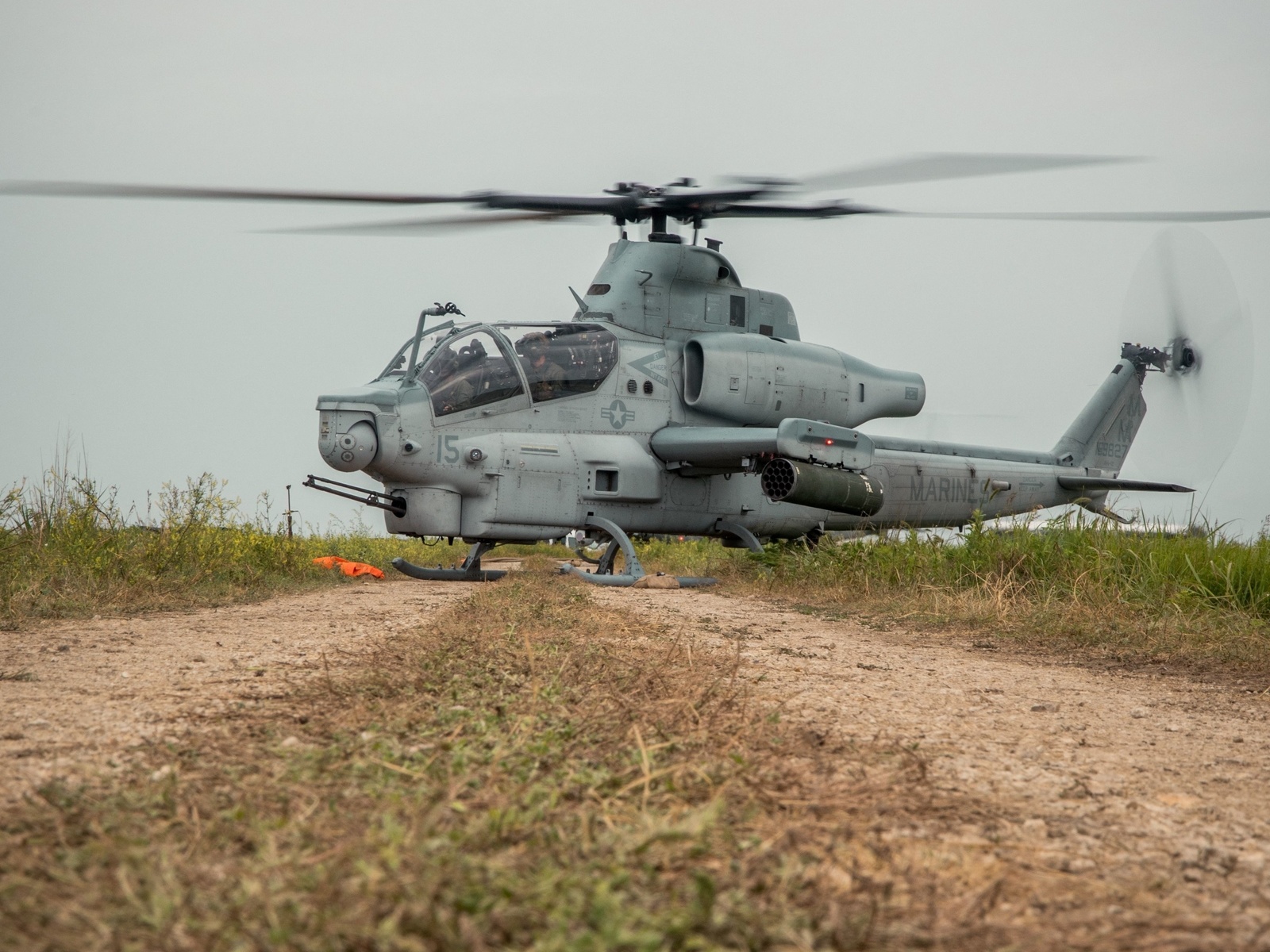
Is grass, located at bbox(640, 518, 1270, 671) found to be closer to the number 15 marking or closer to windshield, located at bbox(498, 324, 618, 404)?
windshield, located at bbox(498, 324, 618, 404)

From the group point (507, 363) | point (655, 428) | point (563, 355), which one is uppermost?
point (563, 355)

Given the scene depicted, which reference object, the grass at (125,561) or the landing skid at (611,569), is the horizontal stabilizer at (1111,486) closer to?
the landing skid at (611,569)

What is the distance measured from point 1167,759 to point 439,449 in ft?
28.3

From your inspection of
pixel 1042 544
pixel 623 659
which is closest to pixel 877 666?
pixel 623 659

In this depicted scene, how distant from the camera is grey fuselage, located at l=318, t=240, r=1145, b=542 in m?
10.7

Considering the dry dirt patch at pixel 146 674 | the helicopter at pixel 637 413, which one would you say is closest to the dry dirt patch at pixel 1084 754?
the dry dirt patch at pixel 146 674

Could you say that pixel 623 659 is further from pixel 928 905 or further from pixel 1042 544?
pixel 1042 544

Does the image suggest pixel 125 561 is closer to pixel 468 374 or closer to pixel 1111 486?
pixel 468 374

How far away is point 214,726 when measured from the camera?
7.89 ft

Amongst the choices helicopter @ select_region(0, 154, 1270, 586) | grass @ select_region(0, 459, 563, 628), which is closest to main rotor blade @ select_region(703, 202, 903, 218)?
helicopter @ select_region(0, 154, 1270, 586)

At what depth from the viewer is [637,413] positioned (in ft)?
39.1

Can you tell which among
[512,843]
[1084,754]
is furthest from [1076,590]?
[512,843]

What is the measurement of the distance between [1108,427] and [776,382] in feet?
22.6

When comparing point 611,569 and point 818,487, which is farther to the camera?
point 611,569
